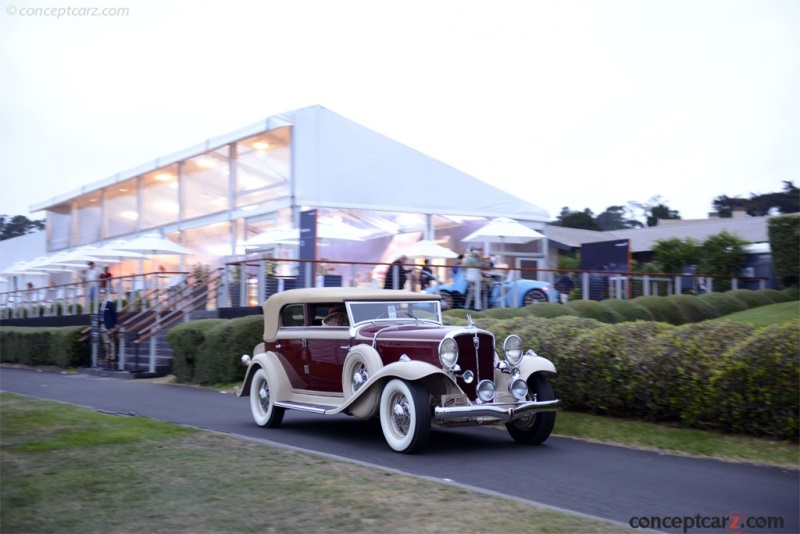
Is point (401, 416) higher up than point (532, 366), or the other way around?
point (532, 366)

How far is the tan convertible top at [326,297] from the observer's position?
974cm

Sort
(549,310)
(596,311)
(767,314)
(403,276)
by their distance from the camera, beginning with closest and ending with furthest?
(549,310), (596,311), (767,314), (403,276)

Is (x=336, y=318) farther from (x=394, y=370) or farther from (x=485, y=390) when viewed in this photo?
(x=485, y=390)

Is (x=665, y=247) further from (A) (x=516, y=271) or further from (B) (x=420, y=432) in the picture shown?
(B) (x=420, y=432)

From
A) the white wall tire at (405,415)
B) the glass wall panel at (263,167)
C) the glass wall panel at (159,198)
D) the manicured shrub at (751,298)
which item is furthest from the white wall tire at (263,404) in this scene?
the glass wall panel at (159,198)

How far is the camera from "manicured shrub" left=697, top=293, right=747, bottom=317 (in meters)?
19.6

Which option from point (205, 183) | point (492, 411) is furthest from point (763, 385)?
point (205, 183)

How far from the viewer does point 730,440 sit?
832cm

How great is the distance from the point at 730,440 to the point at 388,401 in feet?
11.7

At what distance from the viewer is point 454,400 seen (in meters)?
8.26

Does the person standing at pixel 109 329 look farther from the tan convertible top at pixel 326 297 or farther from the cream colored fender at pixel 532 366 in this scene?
the cream colored fender at pixel 532 366

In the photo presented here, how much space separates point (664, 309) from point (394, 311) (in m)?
10.8

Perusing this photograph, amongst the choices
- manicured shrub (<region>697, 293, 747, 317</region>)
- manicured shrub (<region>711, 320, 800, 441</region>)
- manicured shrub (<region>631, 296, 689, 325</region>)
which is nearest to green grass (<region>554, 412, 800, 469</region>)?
manicured shrub (<region>711, 320, 800, 441</region>)

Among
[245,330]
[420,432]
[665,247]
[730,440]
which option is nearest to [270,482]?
[420,432]
